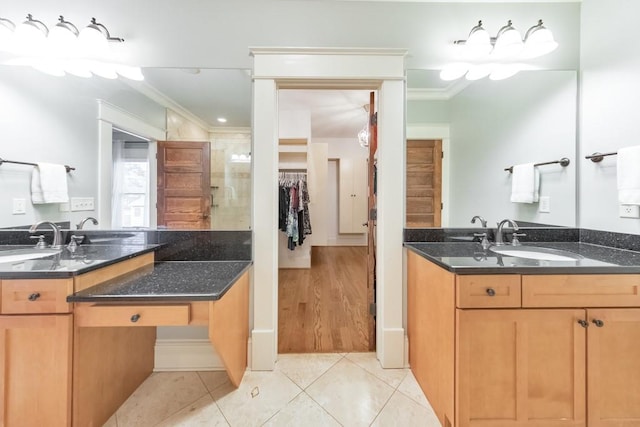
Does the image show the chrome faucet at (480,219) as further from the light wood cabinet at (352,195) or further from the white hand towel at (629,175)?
the light wood cabinet at (352,195)

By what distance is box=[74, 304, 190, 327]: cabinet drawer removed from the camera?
3.43 feet

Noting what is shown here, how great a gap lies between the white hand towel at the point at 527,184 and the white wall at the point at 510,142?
37 millimetres

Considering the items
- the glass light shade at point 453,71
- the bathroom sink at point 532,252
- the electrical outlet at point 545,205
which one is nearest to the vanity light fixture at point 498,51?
the glass light shade at point 453,71

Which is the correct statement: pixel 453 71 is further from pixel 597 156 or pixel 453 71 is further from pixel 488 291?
pixel 488 291

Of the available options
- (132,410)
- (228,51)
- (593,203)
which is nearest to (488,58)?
(593,203)

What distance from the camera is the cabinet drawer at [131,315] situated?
1.04 m

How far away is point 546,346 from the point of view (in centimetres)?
107

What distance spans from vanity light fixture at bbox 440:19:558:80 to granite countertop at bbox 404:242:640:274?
119cm

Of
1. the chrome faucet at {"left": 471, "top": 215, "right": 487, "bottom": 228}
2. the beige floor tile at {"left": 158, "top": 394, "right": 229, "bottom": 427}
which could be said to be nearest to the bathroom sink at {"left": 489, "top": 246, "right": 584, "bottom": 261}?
the chrome faucet at {"left": 471, "top": 215, "right": 487, "bottom": 228}

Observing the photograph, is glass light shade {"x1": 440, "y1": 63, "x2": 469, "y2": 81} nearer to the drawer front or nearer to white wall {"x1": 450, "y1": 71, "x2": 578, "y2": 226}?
white wall {"x1": 450, "y1": 71, "x2": 578, "y2": 226}

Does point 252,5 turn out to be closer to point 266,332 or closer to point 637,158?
point 266,332

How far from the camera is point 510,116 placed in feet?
5.68

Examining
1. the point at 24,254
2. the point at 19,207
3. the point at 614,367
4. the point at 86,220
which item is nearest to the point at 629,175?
the point at 614,367

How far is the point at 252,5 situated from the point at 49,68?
4.38ft
